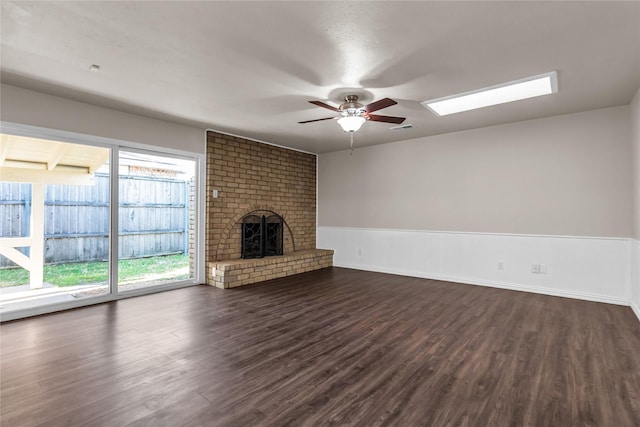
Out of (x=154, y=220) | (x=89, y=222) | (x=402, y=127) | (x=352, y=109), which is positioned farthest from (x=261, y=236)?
(x=352, y=109)

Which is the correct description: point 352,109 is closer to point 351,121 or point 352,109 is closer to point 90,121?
point 351,121

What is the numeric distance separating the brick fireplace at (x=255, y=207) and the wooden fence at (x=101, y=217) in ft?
1.76

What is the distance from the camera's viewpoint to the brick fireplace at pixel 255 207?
5184 mm

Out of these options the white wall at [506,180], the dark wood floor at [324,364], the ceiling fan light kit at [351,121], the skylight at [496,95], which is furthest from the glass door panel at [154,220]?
the skylight at [496,95]

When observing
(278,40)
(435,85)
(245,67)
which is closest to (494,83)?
(435,85)

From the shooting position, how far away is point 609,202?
411 centimetres

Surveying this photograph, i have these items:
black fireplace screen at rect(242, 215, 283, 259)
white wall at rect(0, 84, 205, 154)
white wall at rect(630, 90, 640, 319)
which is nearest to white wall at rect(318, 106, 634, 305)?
white wall at rect(630, 90, 640, 319)

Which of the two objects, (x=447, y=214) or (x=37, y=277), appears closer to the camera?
(x=37, y=277)

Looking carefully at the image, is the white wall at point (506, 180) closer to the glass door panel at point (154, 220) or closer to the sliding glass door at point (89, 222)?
the glass door panel at point (154, 220)

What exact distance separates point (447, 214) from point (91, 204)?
17.5ft

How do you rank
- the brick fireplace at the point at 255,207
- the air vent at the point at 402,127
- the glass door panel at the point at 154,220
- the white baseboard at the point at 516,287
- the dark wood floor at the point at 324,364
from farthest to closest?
the brick fireplace at the point at 255,207 < the air vent at the point at 402,127 < the glass door panel at the point at 154,220 < the white baseboard at the point at 516,287 < the dark wood floor at the point at 324,364

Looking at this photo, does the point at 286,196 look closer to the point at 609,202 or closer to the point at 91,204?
the point at 91,204

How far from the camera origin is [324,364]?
240 cm

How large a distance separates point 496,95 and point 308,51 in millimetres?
2480
